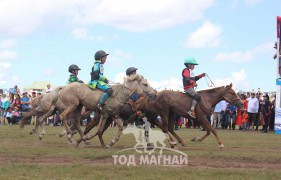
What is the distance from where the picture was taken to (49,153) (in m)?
12.9

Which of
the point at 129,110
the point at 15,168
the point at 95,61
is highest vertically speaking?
the point at 95,61

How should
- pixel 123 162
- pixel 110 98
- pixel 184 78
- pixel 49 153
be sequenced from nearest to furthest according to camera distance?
1. pixel 123 162
2. pixel 49 153
3. pixel 110 98
4. pixel 184 78

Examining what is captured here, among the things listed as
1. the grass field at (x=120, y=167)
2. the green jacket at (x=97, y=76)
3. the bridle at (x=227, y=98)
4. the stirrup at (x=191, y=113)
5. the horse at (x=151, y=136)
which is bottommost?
the grass field at (x=120, y=167)

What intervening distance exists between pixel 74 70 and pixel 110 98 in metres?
3.29

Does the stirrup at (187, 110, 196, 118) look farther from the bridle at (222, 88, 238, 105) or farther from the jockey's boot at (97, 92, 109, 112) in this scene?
the jockey's boot at (97, 92, 109, 112)

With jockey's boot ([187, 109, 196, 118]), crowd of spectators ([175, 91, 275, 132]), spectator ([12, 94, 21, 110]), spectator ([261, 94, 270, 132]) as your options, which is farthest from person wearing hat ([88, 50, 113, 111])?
spectator ([12, 94, 21, 110])

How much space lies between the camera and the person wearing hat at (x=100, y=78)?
49.0ft

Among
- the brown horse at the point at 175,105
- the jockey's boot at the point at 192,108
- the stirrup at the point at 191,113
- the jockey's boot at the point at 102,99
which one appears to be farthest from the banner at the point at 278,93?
the jockey's boot at the point at 102,99

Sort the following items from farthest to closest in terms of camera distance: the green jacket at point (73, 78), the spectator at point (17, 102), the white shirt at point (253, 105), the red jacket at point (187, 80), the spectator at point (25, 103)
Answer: the spectator at point (25, 103) → the spectator at point (17, 102) → the white shirt at point (253, 105) → the green jacket at point (73, 78) → the red jacket at point (187, 80)

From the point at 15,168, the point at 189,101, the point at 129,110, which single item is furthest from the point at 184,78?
the point at 15,168

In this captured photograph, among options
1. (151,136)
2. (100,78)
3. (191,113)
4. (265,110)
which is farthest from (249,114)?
(151,136)

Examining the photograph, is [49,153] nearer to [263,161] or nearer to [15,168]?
[15,168]

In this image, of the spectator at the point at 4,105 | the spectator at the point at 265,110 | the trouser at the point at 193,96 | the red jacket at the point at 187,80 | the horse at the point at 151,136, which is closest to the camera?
the horse at the point at 151,136

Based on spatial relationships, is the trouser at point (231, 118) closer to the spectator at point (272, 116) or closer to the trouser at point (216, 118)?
the trouser at point (216, 118)
